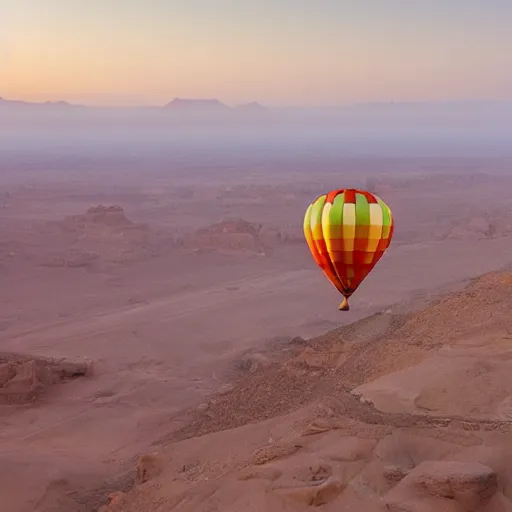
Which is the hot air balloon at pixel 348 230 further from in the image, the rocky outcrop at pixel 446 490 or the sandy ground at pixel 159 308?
the rocky outcrop at pixel 446 490

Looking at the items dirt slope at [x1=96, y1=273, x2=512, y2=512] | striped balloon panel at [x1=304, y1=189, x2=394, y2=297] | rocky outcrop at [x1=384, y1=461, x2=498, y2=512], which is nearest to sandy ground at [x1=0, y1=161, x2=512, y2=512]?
dirt slope at [x1=96, y1=273, x2=512, y2=512]

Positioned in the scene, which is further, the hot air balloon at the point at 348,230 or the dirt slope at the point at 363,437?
the hot air balloon at the point at 348,230

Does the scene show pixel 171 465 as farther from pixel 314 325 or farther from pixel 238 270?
pixel 238 270

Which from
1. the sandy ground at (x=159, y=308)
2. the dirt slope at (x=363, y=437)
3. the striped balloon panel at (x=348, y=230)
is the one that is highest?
the striped balloon panel at (x=348, y=230)

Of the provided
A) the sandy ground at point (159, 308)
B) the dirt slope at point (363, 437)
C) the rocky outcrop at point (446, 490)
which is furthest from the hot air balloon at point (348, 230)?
the rocky outcrop at point (446, 490)

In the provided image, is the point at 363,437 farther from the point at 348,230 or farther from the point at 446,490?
the point at 348,230

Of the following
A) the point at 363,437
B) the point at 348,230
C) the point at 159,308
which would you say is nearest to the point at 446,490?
the point at 363,437

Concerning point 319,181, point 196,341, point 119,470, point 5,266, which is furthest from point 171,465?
point 319,181
